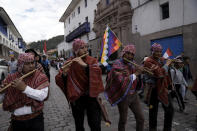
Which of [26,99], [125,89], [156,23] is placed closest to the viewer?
[26,99]

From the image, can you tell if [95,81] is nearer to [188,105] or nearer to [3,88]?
[3,88]

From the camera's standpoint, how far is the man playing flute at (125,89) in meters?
3.00

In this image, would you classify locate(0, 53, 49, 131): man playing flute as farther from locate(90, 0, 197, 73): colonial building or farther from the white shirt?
locate(90, 0, 197, 73): colonial building

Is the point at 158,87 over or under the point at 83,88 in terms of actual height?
under

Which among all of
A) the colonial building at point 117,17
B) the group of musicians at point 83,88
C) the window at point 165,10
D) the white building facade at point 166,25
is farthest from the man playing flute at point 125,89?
the colonial building at point 117,17

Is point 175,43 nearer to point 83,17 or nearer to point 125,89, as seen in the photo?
point 125,89

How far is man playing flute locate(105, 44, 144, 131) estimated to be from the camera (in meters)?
3.00

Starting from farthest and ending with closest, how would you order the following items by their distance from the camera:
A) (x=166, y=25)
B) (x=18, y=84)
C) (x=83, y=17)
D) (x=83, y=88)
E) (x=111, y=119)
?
1. (x=83, y=17)
2. (x=166, y=25)
3. (x=111, y=119)
4. (x=83, y=88)
5. (x=18, y=84)

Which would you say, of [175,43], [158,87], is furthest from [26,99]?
[175,43]

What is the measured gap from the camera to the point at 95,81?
2.61 meters

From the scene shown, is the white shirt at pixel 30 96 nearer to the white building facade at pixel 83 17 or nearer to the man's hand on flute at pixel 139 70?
the man's hand on flute at pixel 139 70

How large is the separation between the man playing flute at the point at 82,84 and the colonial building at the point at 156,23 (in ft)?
30.0

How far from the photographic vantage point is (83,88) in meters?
2.67

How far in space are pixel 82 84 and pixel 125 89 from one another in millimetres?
809
